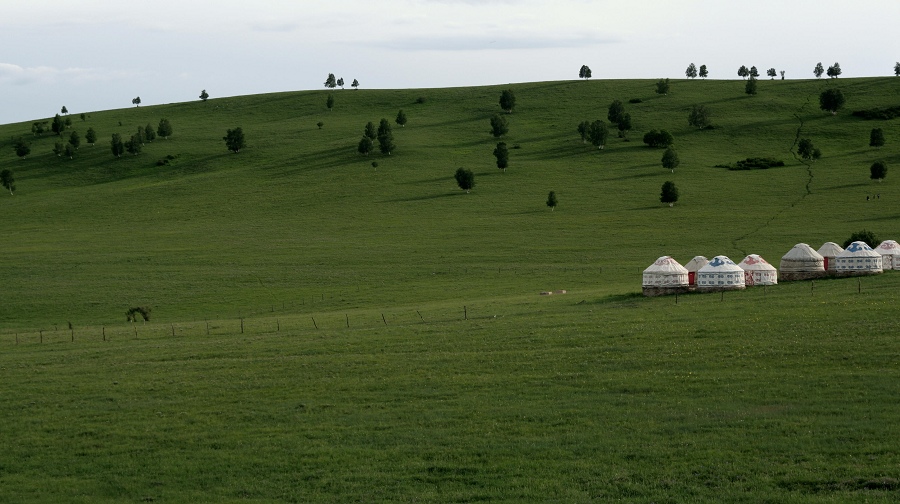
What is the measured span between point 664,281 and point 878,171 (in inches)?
2646

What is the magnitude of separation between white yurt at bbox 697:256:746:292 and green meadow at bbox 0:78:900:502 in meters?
1.48

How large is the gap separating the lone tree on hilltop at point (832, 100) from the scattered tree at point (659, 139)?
2856 centimetres

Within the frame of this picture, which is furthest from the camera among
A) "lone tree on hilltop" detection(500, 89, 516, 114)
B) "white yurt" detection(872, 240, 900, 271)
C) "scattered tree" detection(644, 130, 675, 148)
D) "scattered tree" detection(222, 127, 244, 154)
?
"lone tree on hilltop" detection(500, 89, 516, 114)

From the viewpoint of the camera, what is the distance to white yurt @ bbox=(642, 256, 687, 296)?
5753 cm

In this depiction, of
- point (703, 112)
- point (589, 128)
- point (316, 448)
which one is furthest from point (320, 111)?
point (316, 448)

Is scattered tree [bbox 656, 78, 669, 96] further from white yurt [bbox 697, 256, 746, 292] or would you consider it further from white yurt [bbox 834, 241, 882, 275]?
white yurt [bbox 697, 256, 746, 292]

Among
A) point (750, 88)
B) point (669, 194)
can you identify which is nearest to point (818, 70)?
point (750, 88)

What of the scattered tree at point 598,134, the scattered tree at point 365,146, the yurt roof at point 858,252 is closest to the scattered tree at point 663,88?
the scattered tree at point 598,134

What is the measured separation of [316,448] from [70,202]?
108397mm

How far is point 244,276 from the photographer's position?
77.9m

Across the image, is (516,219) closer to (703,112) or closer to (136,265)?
(136,265)

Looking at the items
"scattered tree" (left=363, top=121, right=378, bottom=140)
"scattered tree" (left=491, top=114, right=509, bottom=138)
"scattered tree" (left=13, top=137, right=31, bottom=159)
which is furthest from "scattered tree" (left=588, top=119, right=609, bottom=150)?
"scattered tree" (left=13, top=137, right=31, bottom=159)

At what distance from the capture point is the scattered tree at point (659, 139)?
5458 inches

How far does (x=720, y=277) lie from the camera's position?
188 feet
